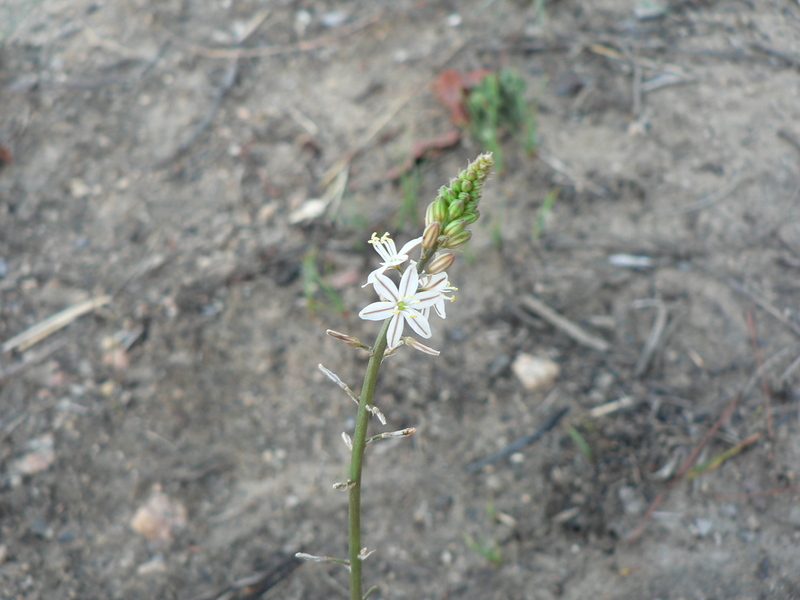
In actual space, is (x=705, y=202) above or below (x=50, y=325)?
below

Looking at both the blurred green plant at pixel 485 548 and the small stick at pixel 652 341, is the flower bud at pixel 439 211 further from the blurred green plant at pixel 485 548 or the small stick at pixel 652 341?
the small stick at pixel 652 341

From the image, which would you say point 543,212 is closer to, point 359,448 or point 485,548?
point 485,548

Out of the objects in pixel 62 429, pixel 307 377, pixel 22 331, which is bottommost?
pixel 307 377

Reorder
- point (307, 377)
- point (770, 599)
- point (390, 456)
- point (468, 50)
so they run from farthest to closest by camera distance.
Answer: point (468, 50)
point (307, 377)
point (390, 456)
point (770, 599)

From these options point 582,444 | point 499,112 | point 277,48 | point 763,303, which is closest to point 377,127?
point 499,112

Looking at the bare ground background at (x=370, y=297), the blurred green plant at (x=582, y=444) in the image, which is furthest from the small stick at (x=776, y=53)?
the blurred green plant at (x=582, y=444)

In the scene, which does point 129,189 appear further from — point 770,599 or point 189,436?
point 770,599

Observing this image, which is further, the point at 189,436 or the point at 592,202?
the point at 592,202

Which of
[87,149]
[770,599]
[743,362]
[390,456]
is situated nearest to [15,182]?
[87,149]
